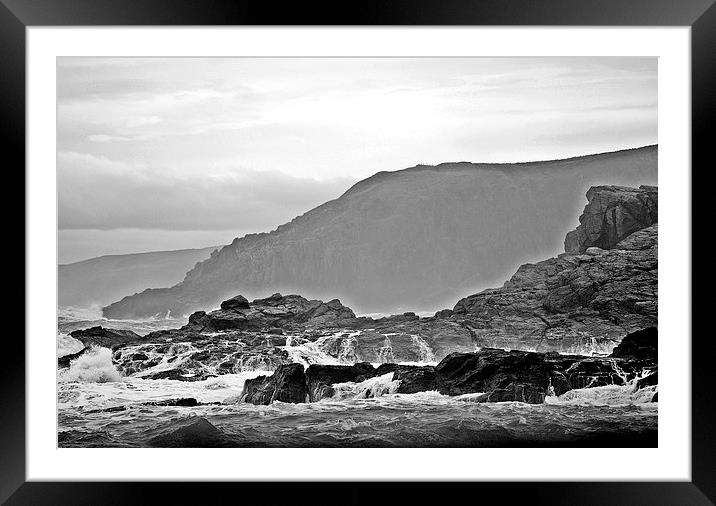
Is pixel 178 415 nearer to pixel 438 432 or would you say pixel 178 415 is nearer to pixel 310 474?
pixel 310 474

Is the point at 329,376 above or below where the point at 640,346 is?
below

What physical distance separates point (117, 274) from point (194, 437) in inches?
34.9

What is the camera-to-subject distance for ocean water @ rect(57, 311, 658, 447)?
337 cm

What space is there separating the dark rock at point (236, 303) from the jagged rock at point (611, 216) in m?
1.64

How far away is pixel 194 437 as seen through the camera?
338 cm

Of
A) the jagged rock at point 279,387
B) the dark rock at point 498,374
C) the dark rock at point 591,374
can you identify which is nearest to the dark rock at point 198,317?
the jagged rock at point 279,387

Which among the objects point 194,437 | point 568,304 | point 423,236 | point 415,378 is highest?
point 423,236

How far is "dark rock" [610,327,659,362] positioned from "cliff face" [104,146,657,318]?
0.59 meters

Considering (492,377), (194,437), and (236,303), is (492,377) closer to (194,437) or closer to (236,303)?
(236,303)
